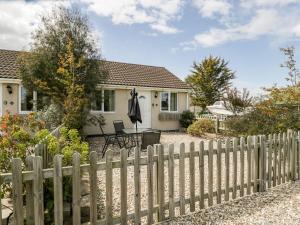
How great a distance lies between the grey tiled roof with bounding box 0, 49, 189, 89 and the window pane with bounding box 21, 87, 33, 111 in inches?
33.6

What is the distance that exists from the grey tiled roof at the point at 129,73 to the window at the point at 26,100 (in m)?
0.82

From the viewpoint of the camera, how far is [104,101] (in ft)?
57.1

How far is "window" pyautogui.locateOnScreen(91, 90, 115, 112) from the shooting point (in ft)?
52.3

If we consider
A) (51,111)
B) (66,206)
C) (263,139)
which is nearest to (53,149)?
(66,206)

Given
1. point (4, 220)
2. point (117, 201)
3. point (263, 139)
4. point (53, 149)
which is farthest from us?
point (263, 139)

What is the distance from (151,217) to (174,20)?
492 inches

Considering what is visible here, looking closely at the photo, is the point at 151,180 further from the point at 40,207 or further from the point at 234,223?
the point at 40,207

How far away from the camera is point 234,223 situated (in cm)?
459

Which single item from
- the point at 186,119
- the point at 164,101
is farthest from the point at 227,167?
the point at 164,101

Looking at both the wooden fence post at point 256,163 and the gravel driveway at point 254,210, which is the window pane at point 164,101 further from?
the wooden fence post at point 256,163

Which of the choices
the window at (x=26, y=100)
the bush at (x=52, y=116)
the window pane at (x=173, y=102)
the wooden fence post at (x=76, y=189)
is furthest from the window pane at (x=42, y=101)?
the wooden fence post at (x=76, y=189)

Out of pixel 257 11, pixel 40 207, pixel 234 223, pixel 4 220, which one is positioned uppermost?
pixel 257 11

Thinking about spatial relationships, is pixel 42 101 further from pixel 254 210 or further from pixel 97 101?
pixel 254 210

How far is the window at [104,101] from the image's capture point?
627 inches
